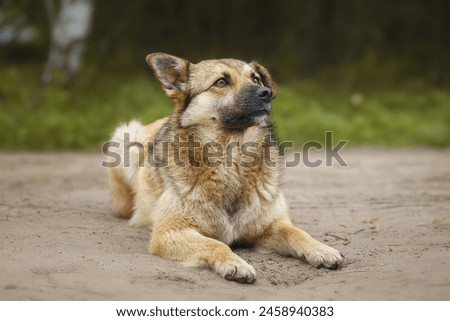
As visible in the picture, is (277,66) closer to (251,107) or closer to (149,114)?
(149,114)

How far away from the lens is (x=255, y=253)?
5445mm

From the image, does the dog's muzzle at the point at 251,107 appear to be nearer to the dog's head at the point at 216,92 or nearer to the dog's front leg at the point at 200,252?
the dog's head at the point at 216,92

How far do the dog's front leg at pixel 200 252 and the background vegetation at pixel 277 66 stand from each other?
6.76 metres

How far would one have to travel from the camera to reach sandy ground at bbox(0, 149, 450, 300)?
4145 millimetres

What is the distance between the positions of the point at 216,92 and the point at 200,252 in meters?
1.57

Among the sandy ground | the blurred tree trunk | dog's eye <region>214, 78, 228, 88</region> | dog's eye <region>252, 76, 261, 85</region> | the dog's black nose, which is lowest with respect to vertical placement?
the sandy ground

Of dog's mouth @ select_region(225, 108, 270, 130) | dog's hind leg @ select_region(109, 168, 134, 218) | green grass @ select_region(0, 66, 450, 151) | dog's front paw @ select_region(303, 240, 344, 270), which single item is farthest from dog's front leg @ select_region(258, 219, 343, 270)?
green grass @ select_region(0, 66, 450, 151)

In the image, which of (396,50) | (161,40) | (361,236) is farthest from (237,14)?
(361,236)

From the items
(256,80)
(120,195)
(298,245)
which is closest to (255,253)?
(298,245)

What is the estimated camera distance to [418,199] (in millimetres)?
7230

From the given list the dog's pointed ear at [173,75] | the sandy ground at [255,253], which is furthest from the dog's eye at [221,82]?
the sandy ground at [255,253]

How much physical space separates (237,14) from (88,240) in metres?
13.5

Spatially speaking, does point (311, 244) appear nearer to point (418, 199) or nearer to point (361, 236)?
point (361, 236)

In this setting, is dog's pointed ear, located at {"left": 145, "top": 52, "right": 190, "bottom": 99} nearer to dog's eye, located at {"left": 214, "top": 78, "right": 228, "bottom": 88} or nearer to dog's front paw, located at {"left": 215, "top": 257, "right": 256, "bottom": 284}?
dog's eye, located at {"left": 214, "top": 78, "right": 228, "bottom": 88}
